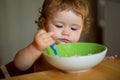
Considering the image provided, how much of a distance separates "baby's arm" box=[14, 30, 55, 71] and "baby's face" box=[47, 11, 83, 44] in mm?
225

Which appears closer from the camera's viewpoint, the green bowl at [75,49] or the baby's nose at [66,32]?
the green bowl at [75,49]

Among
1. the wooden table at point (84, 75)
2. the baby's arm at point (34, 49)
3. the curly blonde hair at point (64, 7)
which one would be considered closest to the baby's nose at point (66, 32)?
the curly blonde hair at point (64, 7)

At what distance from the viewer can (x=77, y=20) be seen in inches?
45.4

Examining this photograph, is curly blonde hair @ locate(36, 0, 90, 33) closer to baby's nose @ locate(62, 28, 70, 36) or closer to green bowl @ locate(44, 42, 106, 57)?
baby's nose @ locate(62, 28, 70, 36)

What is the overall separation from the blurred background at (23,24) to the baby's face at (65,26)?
1270 millimetres

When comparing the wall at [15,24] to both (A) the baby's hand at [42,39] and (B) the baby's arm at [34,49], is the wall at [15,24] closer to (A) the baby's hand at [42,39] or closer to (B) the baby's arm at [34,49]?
(B) the baby's arm at [34,49]

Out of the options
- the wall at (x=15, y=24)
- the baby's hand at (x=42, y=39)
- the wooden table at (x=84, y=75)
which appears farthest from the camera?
the wall at (x=15, y=24)

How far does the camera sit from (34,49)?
0.91 metres

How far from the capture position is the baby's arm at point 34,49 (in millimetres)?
843

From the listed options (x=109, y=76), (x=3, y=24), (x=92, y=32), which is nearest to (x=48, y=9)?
(x=109, y=76)

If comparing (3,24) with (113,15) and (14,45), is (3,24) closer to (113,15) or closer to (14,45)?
(14,45)

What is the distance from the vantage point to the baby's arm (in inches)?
33.2

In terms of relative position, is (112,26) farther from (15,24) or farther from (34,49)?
(34,49)

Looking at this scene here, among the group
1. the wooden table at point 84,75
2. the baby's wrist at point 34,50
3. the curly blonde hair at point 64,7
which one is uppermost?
the curly blonde hair at point 64,7
